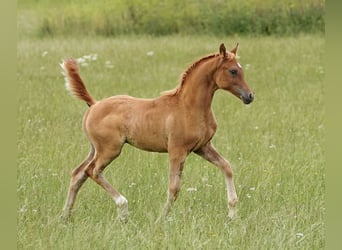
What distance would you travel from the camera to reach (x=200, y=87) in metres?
2.96

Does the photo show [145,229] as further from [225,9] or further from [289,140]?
[225,9]

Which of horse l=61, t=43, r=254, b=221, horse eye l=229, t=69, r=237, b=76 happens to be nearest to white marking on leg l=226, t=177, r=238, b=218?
horse l=61, t=43, r=254, b=221

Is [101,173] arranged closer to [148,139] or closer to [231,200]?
[148,139]

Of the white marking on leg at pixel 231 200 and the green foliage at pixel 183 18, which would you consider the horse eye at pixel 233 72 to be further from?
the green foliage at pixel 183 18

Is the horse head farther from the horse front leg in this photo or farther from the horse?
the horse front leg

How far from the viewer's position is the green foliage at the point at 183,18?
6262 millimetres

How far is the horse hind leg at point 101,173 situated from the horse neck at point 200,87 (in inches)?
12.2

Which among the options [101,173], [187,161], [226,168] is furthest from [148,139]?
[187,161]

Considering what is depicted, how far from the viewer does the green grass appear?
115 inches

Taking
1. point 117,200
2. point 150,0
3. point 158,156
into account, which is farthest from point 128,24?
point 117,200

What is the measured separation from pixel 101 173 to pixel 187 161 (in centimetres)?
120

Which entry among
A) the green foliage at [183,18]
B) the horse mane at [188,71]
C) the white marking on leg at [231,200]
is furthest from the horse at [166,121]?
the green foliage at [183,18]

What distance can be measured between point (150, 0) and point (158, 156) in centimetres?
254

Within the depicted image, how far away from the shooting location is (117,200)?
3014mm
